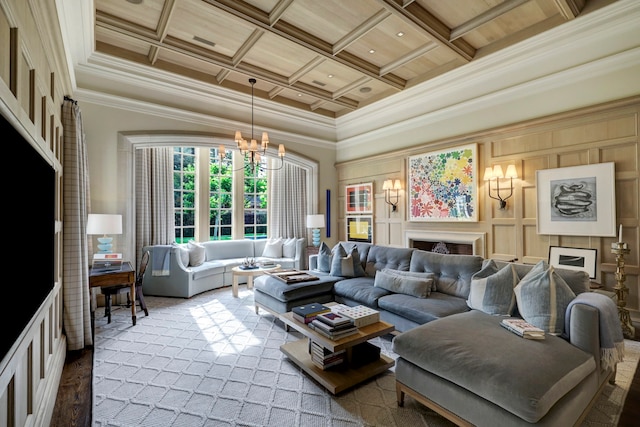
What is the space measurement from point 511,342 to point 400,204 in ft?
13.2

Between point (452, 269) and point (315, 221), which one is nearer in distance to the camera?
point (452, 269)

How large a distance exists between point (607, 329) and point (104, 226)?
4.95m

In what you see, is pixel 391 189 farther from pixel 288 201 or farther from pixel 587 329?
pixel 587 329

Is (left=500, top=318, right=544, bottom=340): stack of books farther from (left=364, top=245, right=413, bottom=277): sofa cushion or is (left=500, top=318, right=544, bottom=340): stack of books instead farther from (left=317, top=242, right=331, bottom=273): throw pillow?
(left=317, top=242, right=331, bottom=273): throw pillow

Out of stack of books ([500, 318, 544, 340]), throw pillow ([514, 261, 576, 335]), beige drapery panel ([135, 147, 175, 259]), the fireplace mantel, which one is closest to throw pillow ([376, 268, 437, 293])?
throw pillow ([514, 261, 576, 335])

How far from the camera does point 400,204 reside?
579 cm

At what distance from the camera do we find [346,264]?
4.18m

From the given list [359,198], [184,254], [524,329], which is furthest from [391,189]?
[524,329]

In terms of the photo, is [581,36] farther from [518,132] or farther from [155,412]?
[155,412]

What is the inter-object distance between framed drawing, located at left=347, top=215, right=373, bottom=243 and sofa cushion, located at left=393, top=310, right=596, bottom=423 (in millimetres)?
4194

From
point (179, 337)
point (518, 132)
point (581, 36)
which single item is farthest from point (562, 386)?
point (581, 36)

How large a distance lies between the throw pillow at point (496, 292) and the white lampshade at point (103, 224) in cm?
422

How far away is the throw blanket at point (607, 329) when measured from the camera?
6.28 feet

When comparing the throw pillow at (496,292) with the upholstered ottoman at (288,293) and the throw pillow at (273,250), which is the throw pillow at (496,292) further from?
the throw pillow at (273,250)
